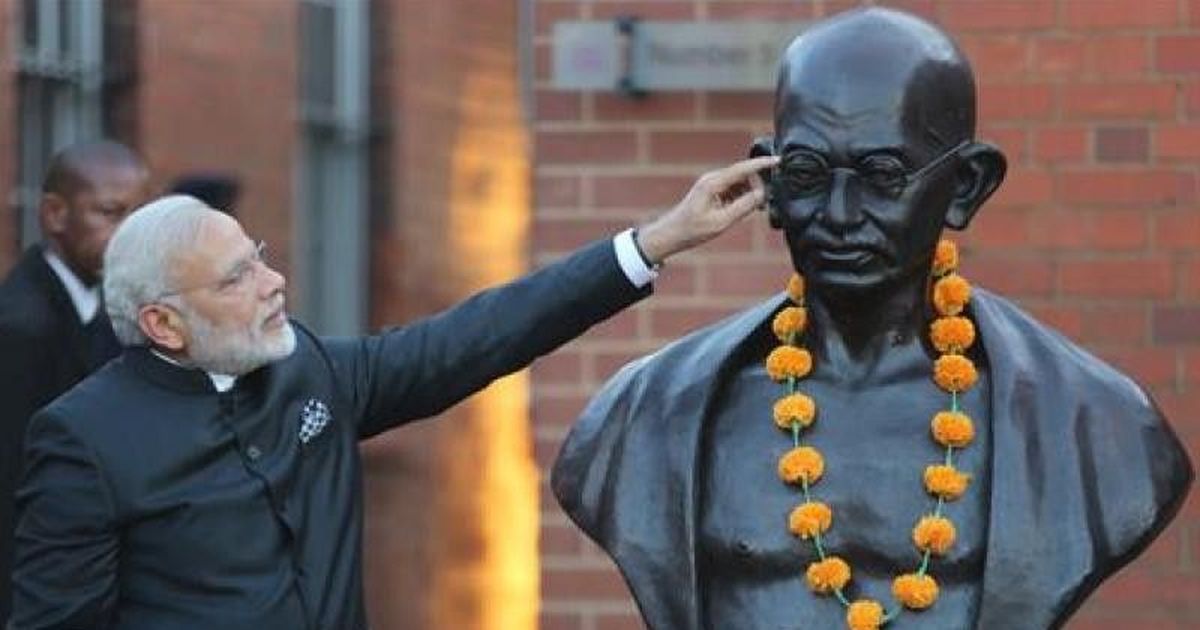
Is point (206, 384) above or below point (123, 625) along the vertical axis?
above

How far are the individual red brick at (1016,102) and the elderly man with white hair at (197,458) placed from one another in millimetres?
1740

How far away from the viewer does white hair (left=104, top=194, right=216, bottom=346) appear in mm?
4855

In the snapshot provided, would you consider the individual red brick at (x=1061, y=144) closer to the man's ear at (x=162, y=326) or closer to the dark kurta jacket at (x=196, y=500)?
the dark kurta jacket at (x=196, y=500)

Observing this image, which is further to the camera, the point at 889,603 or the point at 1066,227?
the point at 1066,227

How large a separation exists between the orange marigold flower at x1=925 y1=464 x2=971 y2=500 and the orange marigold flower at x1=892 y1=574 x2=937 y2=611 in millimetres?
111

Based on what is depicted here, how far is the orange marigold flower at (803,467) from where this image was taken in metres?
4.86

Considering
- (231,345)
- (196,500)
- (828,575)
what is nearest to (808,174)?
(828,575)

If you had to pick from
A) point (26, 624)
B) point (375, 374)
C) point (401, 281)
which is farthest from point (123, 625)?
point (401, 281)

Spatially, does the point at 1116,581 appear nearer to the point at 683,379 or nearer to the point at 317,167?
the point at 683,379

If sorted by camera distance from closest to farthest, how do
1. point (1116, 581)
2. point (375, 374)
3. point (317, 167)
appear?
1. point (375, 374)
2. point (1116, 581)
3. point (317, 167)

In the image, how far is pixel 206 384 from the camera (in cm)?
489

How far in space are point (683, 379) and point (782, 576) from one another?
0.33 meters

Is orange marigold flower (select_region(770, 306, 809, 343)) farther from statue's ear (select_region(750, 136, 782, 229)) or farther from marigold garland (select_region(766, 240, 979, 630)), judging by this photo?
statue's ear (select_region(750, 136, 782, 229))

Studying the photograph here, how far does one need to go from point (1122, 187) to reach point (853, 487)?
1865 mm
